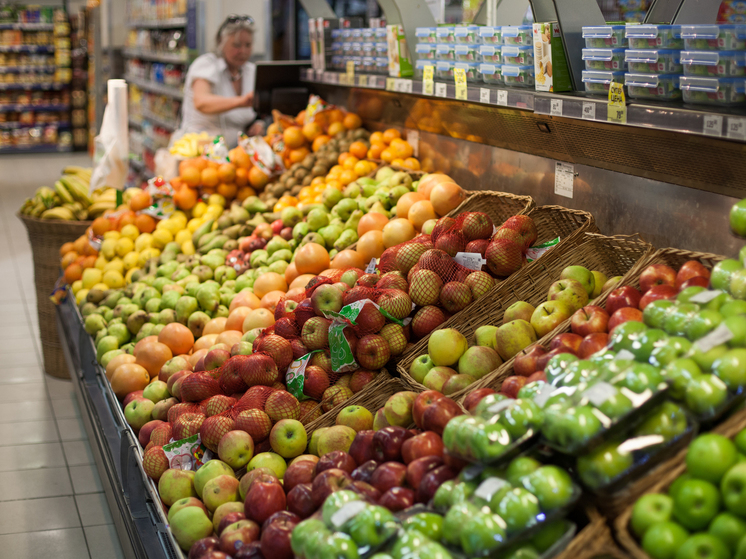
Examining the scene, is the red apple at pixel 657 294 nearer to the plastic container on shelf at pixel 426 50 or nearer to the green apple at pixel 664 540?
the green apple at pixel 664 540

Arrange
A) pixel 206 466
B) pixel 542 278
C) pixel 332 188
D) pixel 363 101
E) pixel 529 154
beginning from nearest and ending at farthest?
1. pixel 206 466
2. pixel 542 278
3. pixel 529 154
4. pixel 332 188
5. pixel 363 101

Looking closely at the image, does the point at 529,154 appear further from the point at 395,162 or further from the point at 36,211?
the point at 36,211

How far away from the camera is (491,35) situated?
271 centimetres

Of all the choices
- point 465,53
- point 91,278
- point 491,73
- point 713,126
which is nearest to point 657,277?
point 713,126

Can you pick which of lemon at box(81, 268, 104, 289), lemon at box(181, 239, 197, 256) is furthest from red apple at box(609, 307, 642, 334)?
lemon at box(81, 268, 104, 289)

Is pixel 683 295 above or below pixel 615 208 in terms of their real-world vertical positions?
below

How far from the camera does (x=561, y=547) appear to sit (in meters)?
1.38

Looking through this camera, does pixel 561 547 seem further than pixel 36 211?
No

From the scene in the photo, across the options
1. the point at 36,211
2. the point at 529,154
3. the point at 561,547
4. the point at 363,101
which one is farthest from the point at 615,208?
the point at 36,211

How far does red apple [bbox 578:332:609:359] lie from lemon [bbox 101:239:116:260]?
3.16 metres

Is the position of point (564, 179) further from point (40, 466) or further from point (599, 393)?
point (40, 466)

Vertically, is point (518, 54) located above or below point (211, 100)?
below

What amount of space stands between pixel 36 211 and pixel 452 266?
Answer: 3.32m

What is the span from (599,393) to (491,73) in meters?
1.68
